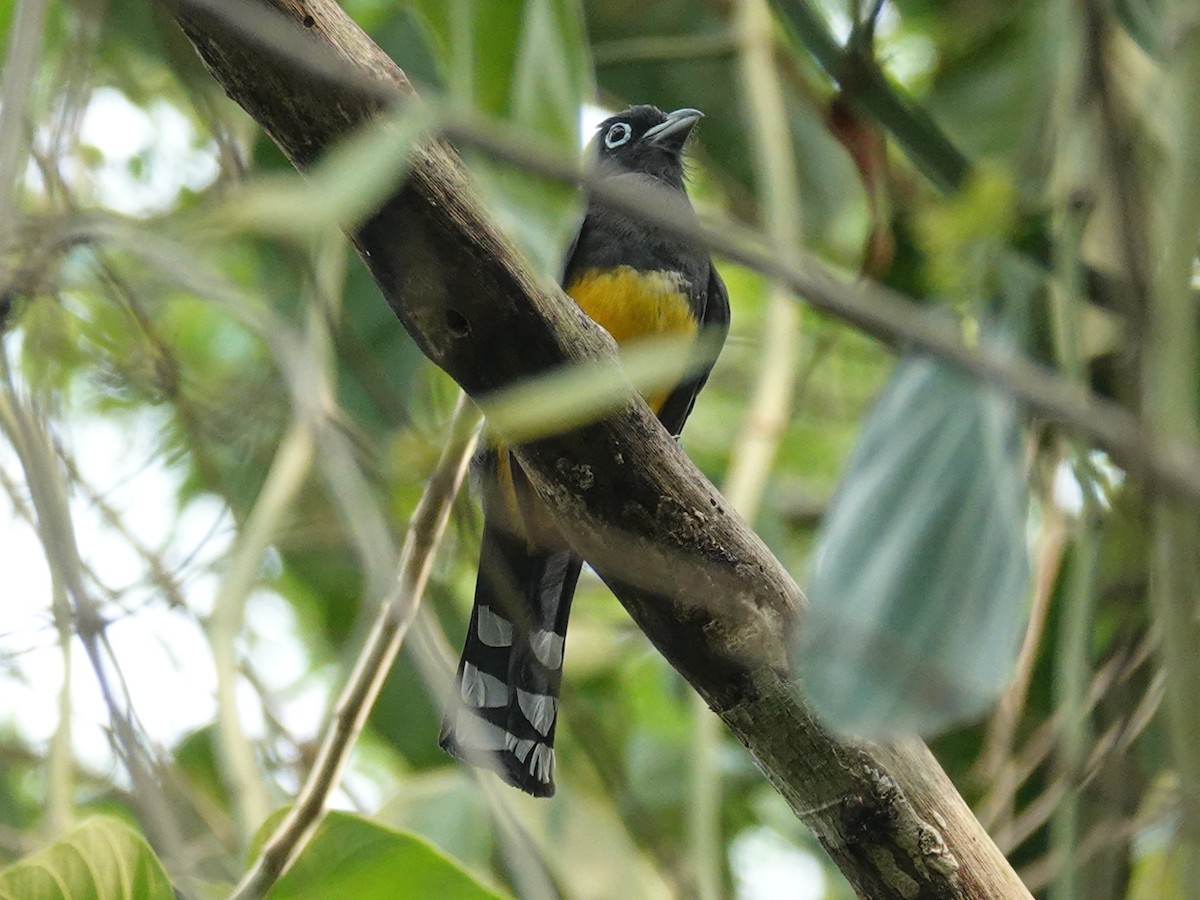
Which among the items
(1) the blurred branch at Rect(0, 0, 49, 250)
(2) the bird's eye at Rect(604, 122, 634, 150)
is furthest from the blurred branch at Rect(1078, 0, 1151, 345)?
(2) the bird's eye at Rect(604, 122, 634, 150)

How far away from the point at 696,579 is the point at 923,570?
2.12 ft

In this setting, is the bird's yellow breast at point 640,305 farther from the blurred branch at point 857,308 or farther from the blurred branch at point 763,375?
the blurred branch at point 857,308

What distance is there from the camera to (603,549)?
6.50ft

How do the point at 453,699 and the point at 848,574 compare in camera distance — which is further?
the point at 848,574

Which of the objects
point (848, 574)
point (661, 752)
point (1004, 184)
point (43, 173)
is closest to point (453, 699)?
point (848, 574)

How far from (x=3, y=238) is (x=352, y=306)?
2540 mm

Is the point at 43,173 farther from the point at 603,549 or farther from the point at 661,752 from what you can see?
the point at 661,752

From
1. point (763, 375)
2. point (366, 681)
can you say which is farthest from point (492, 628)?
point (366, 681)

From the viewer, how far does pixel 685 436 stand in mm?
5188

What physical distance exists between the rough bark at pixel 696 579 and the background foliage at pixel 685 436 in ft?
0.59


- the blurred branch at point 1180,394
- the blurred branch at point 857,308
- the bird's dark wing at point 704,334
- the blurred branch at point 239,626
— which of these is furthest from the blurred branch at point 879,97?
the blurred branch at point 857,308

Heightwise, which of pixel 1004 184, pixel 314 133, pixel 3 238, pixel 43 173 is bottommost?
pixel 1004 184

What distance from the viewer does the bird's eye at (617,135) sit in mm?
4344

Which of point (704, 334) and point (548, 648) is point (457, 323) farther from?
point (704, 334)
